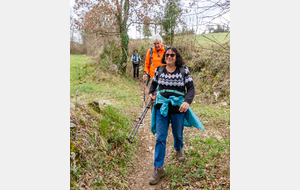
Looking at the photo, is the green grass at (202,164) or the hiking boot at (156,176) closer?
the green grass at (202,164)

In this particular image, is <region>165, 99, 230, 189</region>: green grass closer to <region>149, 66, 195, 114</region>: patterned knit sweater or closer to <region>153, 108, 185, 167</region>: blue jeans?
<region>153, 108, 185, 167</region>: blue jeans

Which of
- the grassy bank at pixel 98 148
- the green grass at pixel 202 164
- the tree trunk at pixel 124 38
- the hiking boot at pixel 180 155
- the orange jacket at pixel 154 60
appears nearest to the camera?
the grassy bank at pixel 98 148

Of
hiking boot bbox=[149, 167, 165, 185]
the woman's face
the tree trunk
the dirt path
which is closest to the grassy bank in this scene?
the dirt path

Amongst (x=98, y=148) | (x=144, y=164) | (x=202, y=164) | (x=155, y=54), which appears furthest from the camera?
(x=155, y=54)

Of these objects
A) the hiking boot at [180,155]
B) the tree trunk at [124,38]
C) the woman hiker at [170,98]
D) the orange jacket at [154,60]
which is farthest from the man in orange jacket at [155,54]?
the tree trunk at [124,38]

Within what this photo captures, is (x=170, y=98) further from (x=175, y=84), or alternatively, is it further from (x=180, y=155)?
(x=180, y=155)

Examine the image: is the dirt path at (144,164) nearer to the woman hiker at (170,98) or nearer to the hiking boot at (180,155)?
the woman hiker at (170,98)

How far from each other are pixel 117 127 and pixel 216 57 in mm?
7301

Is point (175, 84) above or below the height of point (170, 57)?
below

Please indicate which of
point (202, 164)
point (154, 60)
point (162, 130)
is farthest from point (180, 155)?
point (154, 60)

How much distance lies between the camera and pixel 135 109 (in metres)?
7.15

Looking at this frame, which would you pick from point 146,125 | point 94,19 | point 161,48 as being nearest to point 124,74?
point 94,19

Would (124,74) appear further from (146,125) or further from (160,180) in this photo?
(160,180)

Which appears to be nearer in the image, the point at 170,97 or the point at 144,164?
the point at 170,97
